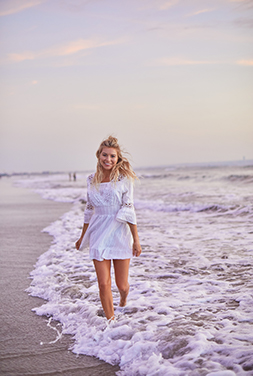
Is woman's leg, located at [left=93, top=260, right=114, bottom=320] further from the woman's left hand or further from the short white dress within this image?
the woman's left hand

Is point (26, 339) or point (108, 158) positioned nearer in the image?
point (26, 339)

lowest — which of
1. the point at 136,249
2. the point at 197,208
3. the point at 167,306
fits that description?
the point at 197,208

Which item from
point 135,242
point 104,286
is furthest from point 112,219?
point 104,286

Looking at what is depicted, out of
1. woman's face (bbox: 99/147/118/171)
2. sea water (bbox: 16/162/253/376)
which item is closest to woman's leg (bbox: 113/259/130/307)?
sea water (bbox: 16/162/253/376)

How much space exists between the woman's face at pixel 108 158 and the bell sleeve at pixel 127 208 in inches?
10.5

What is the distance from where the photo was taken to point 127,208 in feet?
12.9

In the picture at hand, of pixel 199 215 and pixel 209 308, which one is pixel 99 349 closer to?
pixel 209 308

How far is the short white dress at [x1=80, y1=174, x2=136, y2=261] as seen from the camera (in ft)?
12.8

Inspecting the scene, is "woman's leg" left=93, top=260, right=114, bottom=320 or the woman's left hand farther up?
the woman's left hand

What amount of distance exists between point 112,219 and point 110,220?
0.03 metres

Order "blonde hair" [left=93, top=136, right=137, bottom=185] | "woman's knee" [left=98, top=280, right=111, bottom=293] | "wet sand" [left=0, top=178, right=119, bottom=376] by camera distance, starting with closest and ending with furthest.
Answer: "wet sand" [left=0, top=178, right=119, bottom=376] → "woman's knee" [left=98, top=280, right=111, bottom=293] → "blonde hair" [left=93, top=136, right=137, bottom=185]

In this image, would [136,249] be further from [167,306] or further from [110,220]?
[167,306]

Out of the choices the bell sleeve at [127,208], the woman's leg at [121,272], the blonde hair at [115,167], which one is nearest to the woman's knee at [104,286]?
the woman's leg at [121,272]

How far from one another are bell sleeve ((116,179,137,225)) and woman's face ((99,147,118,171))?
27cm
